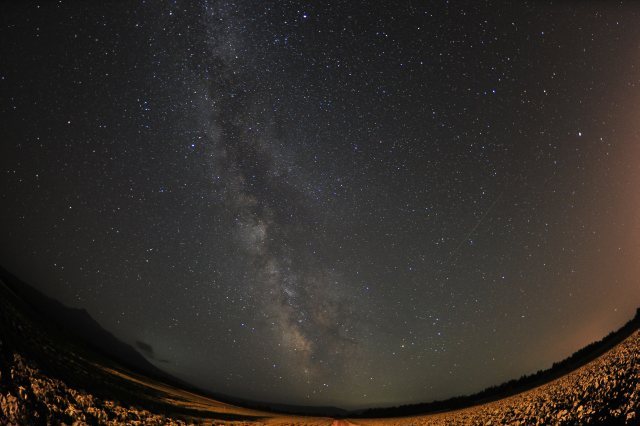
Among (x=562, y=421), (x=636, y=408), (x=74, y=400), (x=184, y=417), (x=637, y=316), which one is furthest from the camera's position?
(x=637, y=316)

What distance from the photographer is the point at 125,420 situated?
32.8ft

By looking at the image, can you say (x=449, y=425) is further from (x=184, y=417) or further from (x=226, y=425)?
(x=184, y=417)

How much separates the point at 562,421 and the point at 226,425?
506 inches

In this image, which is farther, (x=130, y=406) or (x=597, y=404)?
(x=130, y=406)

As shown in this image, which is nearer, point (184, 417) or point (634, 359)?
point (634, 359)

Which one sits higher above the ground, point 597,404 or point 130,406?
point 597,404

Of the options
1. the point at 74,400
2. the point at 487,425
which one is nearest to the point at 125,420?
the point at 74,400

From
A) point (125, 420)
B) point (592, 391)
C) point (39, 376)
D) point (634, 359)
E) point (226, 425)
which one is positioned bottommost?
point (226, 425)

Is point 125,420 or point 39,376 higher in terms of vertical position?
point 39,376

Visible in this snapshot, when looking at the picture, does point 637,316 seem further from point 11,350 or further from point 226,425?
point 11,350

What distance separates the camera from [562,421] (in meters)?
8.77

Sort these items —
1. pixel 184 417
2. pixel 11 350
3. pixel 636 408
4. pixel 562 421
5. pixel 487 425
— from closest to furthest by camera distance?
pixel 636 408, pixel 562 421, pixel 11 350, pixel 487 425, pixel 184 417

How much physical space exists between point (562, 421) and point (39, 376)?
15.7 m

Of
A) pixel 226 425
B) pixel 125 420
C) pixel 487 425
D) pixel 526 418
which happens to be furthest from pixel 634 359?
pixel 125 420
